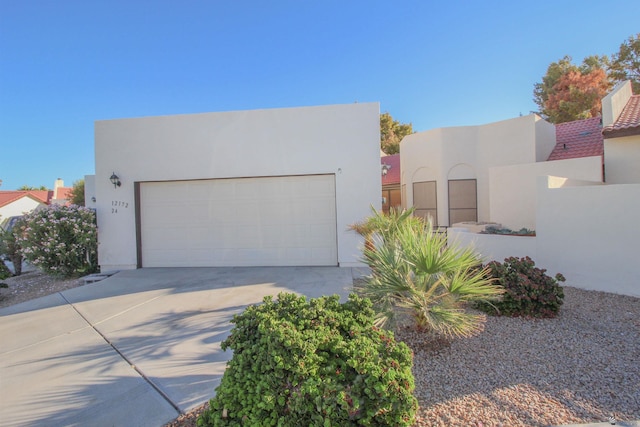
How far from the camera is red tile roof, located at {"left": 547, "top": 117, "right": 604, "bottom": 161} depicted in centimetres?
1302

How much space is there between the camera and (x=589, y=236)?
654 centimetres

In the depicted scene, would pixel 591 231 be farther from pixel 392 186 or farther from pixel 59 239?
pixel 392 186

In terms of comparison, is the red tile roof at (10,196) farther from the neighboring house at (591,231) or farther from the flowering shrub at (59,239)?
the neighboring house at (591,231)

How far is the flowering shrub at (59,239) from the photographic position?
8.89 meters

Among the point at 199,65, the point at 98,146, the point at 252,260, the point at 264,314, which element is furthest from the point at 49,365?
the point at 199,65

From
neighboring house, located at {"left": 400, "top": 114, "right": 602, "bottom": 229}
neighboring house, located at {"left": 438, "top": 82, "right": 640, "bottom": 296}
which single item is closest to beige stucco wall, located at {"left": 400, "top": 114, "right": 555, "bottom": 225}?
neighboring house, located at {"left": 400, "top": 114, "right": 602, "bottom": 229}

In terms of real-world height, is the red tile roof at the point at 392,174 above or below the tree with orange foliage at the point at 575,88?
below

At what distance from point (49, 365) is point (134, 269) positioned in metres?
6.30

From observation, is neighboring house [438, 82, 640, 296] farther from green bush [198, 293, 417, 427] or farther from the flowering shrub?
the flowering shrub

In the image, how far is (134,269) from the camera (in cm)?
978

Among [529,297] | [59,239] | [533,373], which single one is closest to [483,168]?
[529,297]

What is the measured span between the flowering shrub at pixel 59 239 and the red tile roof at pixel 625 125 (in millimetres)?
16146

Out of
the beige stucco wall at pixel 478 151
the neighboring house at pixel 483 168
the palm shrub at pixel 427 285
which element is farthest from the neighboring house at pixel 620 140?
the palm shrub at pixel 427 285

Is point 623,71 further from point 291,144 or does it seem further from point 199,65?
point 199,65
